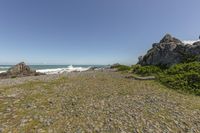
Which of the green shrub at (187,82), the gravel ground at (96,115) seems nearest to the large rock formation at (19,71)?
the gravel ground at (96,115)

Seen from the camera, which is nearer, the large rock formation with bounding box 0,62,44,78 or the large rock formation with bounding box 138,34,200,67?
the large rock formation with bounding box 138,34,200,67

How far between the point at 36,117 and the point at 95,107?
3.07m

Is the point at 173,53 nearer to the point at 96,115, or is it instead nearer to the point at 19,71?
the point at 96,115

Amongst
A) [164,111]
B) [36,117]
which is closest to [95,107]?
[36,117]

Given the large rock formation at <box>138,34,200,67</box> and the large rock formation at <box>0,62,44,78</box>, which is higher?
the large rock formation at <box>138,34,200,67</box>

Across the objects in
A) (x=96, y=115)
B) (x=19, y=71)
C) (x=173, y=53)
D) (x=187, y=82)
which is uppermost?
(x=173, y=53)

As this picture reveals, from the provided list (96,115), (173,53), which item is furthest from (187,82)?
(173,53)

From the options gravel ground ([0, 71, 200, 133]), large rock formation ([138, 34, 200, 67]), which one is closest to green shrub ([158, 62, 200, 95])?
gravel ground ([0, 71, 200, 133])

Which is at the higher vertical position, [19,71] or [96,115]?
[19,71]

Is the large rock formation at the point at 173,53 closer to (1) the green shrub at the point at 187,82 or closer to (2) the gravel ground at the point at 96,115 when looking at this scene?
(1) the green shrub at the point at 187,82

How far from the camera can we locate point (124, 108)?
27.6 feet

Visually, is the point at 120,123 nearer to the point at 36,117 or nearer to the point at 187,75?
the point at 36,117

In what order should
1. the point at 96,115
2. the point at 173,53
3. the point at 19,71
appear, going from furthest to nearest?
the point at 19,71 → the point at 173,53 → the point at 96,115

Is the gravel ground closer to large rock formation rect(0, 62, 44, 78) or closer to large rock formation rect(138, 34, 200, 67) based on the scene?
large rock formation rect(138, 34, 200, 67)
